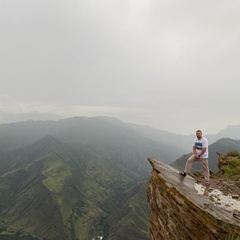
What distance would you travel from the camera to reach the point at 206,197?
1628 cm

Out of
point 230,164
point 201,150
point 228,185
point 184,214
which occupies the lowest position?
point 184,214

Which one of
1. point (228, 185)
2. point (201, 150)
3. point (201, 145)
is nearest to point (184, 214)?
point (201, 150)

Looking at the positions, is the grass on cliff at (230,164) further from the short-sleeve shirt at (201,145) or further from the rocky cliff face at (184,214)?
the rocky cliff face at (184,214)

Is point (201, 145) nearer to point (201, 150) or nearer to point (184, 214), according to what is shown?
point (201, 150)

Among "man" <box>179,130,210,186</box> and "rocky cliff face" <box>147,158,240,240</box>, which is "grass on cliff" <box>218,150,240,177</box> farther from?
"rocky cliff face" <box>147,158,240,240</box>

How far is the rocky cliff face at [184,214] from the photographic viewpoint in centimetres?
1280

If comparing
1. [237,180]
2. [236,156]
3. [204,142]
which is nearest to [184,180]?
[204,142]

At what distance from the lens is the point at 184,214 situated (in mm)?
15094

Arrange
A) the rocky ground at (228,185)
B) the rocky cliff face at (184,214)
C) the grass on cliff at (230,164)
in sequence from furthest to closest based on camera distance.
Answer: the grass on cliff at (230,164), the rocky ground at (228,185), the rocky cliff face at (184,214)

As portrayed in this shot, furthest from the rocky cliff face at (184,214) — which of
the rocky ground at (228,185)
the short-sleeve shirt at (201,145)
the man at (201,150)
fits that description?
the short-sleeve shirt at (201,145)

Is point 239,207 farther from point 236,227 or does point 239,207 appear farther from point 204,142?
point 204,142

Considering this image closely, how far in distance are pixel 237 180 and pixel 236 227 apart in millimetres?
9148

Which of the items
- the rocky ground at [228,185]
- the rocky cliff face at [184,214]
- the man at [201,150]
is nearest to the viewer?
the rocky cliff face at [184,214]

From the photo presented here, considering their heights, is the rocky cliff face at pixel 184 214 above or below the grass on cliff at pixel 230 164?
below
